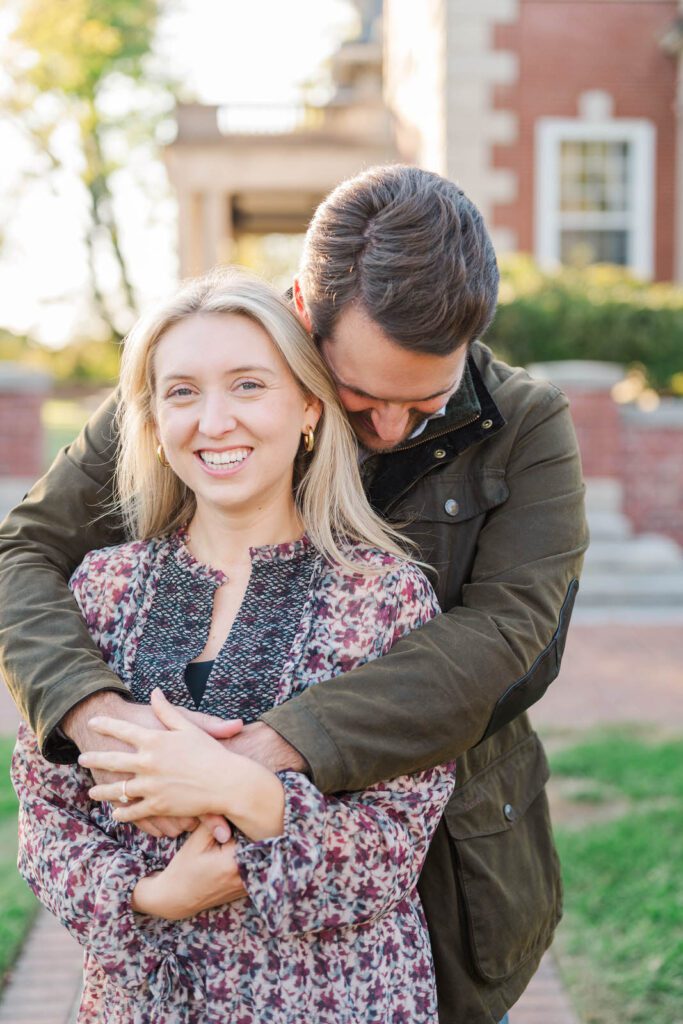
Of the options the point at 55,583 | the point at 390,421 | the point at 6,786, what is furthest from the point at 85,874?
the point at 6,786

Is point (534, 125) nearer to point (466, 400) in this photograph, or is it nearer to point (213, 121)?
point (213, 121)

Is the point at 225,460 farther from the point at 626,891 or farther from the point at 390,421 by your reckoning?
the point at 626,891

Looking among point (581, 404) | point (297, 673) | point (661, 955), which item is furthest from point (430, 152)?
point (297, 673)

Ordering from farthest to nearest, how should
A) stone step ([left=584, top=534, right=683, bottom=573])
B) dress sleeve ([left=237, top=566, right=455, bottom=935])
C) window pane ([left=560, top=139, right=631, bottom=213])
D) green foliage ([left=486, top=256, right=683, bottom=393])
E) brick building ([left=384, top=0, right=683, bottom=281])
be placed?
window pane ([left=560, top=139, right=631, bottom=213]), brick building ([left=384, top=0, right=683, bottom=281]), green foliage ([left=486, top=256, right=683, bottom=393]), stone step ([left=584, top=534, right=683, bottom=573]), dress sleeve ([left=237, top=566, right=455, bottom=935])

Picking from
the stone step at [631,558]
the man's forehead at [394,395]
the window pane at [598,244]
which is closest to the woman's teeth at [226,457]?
the man's forehead at [394,395]

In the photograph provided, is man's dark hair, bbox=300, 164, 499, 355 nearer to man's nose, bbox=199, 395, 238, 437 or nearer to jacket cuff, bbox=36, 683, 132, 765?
man's nose, bbox=199, 395, 238, 437

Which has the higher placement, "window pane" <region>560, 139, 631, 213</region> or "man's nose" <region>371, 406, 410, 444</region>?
"man's nose" <region>371, 406, 410, 444</region>

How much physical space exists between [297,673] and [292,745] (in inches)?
7.0

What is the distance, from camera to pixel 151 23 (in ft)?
91.8

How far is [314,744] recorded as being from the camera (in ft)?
6.12

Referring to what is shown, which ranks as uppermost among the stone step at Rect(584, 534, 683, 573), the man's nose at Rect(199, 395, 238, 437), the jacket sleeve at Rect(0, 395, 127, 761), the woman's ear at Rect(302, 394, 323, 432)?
the man's nose at Rect(199, 395, 238, 437)

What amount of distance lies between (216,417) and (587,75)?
12.4 metres

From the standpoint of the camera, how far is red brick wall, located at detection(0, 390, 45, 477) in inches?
386

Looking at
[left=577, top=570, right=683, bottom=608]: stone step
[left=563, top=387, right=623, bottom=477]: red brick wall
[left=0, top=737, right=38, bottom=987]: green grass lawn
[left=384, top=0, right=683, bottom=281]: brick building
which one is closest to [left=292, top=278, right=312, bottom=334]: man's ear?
[left=0, top=737, right=38, bottom=987]: green grass lawn
